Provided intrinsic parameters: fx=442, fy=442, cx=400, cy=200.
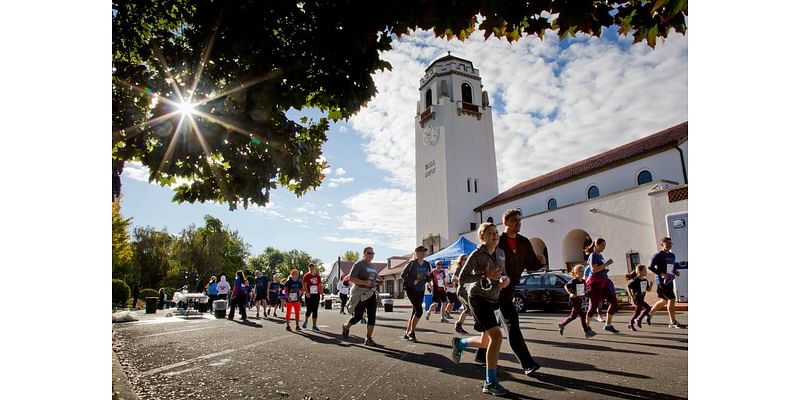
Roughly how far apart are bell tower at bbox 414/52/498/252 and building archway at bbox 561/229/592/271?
1252cm

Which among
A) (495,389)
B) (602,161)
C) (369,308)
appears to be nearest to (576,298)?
(369,308)

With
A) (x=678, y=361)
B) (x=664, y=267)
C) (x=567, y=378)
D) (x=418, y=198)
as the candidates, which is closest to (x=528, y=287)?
(x=664, y=267)

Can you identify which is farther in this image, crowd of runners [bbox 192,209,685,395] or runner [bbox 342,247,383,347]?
runner [bbox 342,247,383,347]

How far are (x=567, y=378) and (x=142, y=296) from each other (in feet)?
126

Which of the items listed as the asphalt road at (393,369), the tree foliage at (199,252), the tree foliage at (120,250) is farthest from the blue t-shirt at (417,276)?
the tree foliage at (199,252)

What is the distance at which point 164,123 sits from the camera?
3.61 m

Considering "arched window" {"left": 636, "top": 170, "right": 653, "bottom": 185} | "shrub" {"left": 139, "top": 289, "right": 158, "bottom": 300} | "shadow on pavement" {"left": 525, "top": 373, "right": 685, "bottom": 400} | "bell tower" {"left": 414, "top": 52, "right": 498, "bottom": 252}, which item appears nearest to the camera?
"shadow on pavement" {"left": 525, "top": 373, "right": 685, "bottom": 400}

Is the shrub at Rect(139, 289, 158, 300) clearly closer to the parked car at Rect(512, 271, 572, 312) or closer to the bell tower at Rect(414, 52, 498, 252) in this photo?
the bell tower at Rect(414, 52, 498, 252)

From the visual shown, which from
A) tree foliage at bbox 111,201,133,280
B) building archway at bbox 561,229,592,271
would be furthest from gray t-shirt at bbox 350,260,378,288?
building archway at bbox 561,229,592,271

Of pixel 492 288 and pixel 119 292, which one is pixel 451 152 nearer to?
pixel 119 292

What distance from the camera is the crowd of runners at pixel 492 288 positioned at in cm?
466

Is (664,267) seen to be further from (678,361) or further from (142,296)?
(142,296)

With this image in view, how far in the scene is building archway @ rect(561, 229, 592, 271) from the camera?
28.9 metres

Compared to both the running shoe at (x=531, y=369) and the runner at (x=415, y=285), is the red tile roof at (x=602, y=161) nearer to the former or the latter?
the runner at (x=415, y=285)
